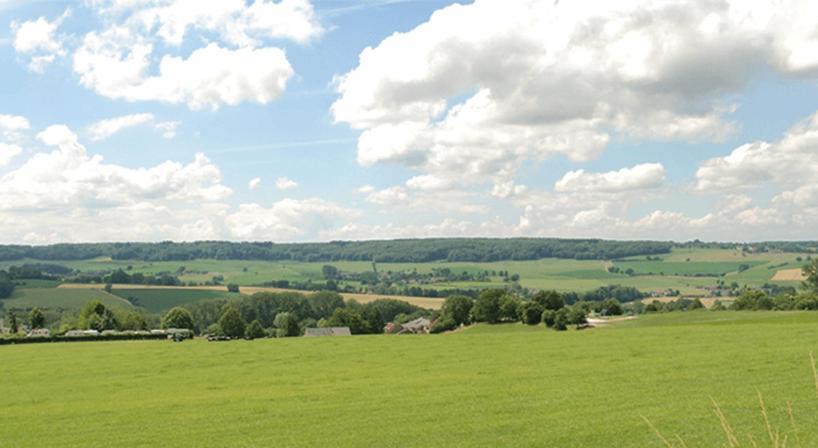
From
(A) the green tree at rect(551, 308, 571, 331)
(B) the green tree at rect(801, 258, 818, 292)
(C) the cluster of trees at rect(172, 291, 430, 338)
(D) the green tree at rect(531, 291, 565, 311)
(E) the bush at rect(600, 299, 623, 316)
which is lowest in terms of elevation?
(C) the cluster of trees at rect(172, 291, 430, 338)

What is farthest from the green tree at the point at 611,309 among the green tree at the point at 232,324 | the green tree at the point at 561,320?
the green tree at the point at 232,324

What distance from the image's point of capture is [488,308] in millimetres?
107375

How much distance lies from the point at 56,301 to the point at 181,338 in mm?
106530

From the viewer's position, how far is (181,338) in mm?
93438

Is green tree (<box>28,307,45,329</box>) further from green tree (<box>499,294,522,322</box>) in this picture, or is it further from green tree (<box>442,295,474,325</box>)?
green tree (<box>499,294,522,322</box>)

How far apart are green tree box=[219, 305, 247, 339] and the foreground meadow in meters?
51.0

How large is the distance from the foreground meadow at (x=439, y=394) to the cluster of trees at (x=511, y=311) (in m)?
32.3

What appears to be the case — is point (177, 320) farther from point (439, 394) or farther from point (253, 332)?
point (439, 394)

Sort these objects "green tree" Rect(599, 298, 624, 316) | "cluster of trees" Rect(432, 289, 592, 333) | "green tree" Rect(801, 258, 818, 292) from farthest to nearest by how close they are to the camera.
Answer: "green tree" Rect(801, 258, 818, 292) → "green tree" Rect(599, 298, 624, 316) → "cluster of trees" Rect(432, 289, 592, 333)

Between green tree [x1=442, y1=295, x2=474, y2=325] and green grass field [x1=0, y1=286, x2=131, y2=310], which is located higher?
green tree [x1=442, y1=295, x2=474, y2=325]

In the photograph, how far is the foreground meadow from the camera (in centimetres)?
2180

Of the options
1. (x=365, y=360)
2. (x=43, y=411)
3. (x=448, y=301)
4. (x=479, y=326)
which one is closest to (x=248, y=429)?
(x=43, y=411)

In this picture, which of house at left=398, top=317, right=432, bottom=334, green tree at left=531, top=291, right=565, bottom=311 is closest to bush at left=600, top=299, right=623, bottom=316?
green tree at left=531, top=291, right=565, bottom=311

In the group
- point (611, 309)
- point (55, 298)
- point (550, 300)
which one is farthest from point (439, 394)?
point (55, 298)
